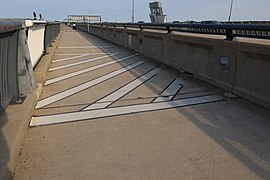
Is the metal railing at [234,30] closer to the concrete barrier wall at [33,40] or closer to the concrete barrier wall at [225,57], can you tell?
the concrete barrier wall at [225,57]

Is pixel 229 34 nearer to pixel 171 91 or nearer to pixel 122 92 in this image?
pixel 171 91

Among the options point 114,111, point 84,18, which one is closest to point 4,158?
point 114,111

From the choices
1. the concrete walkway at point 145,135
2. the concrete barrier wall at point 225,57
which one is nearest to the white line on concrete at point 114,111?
the concrete walkway at point 145,135

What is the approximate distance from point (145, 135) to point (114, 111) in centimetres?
107

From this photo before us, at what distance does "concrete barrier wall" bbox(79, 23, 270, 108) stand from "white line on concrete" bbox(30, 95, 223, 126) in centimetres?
56

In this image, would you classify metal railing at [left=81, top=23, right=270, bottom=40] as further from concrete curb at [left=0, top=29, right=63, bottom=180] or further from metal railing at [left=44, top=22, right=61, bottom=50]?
metal railing at [left=44, top=22, right=61, bottom=50]

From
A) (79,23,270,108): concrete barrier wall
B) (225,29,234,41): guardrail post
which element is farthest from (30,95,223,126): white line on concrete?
(225,29,234,41): guardrail post

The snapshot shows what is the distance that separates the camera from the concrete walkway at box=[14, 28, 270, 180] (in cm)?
262

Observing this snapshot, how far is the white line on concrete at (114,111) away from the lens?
389 centimetres

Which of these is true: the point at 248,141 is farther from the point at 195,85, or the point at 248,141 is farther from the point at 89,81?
the point at 89,81

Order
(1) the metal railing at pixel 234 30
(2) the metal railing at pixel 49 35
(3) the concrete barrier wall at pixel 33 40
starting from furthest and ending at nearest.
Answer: (2) the metal railing at pixel 49 35 → (3) the concrete barrier wall at pixel 33 40 → (1) the metal railing at pixel 234 30

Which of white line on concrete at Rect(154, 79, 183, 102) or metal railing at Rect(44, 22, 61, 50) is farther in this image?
metal railing at Rect(44, 22, 61, 50)

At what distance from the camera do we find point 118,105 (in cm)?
458

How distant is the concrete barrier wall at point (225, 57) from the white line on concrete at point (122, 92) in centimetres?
101
